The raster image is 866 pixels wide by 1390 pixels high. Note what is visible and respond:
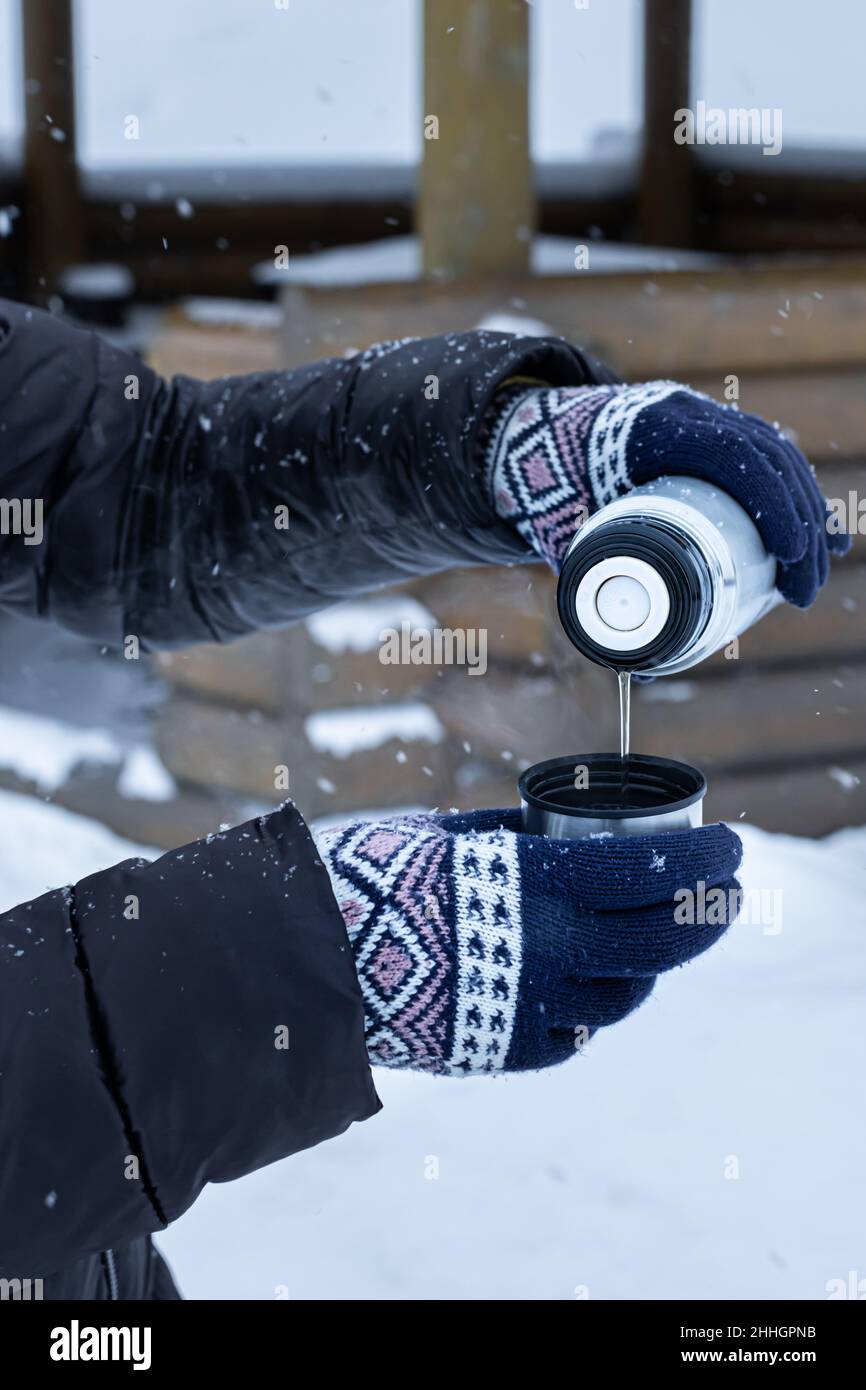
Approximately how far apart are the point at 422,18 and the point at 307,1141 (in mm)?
2783

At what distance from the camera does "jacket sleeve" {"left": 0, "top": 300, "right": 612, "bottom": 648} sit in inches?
57.4

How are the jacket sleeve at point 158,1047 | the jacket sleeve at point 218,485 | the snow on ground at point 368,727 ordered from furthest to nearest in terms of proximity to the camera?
the snow on ground at point 368,727 < the jacket sleeve at point 218,485 < the jacket sleeve at point 158,1047

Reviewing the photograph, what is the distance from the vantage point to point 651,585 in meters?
1.02

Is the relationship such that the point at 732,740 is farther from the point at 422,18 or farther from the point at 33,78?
the point at 33,78

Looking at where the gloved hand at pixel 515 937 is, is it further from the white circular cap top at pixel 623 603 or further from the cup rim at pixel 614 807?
the white circular cap top at pixel 623 603

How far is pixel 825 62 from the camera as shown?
4793 millimetres

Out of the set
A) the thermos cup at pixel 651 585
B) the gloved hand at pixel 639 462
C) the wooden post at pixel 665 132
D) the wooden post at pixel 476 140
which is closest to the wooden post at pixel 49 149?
the wooden post at pixel 665 132

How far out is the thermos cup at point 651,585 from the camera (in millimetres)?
1021

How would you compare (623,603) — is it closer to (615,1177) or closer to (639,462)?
(639,462)

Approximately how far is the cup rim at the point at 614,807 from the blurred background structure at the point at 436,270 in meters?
1.89

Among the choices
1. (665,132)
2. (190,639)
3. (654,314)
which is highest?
(665,132)

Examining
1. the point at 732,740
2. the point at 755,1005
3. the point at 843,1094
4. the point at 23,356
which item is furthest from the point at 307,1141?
the point at 732,740

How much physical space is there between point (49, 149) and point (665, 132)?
237cm

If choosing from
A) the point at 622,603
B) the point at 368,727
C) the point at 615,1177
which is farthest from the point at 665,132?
the point at 622,603
